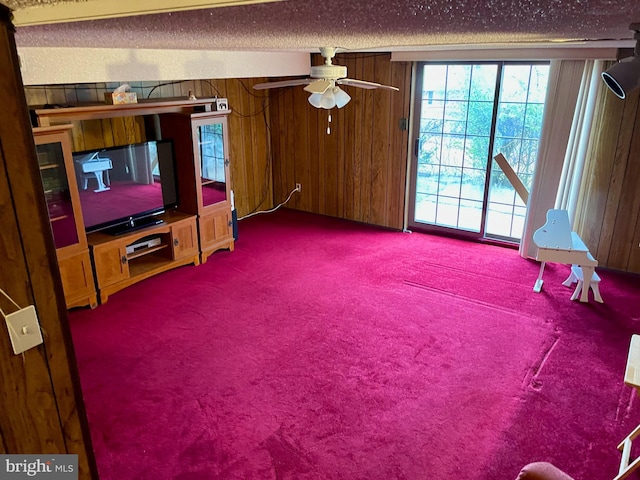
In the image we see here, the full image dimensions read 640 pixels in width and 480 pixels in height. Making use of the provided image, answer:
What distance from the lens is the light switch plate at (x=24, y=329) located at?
4.21ft

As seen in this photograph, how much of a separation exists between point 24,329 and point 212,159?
11.6ft

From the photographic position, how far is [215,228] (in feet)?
15.9

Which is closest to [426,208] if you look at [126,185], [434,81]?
[434,81]

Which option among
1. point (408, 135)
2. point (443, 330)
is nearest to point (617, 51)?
point (408, 135)

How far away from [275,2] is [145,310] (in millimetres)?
3592

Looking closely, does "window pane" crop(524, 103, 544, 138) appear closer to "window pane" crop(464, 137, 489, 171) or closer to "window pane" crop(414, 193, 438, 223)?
"window pane" crop(464, 137, 489, 171)

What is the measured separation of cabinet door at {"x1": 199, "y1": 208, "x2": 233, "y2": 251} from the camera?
15.5 feet

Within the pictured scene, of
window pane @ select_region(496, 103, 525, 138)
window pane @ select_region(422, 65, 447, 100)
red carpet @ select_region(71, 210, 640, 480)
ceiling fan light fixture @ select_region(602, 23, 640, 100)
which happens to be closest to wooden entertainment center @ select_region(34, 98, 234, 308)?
red carpet @ select_region(71, 210, 640, 480)

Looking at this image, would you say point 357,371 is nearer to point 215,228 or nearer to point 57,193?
point 215,228

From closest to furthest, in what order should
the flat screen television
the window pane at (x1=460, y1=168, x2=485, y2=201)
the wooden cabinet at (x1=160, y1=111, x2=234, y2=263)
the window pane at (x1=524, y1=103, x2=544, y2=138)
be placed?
the flat screen television → the wooden cabinet at (x1=160, y1=111, x2=234, y2=263) → the window pane at (x1=524, y1=103, x2=544, y2=138) → the window pane at (x1=460, y1=168, x2=485, y2=201)

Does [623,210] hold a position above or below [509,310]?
above

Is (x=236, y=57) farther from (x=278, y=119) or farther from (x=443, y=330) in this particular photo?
(x=443, y=330)

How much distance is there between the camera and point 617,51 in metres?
3.88

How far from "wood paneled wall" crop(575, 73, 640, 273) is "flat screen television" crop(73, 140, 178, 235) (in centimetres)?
384
